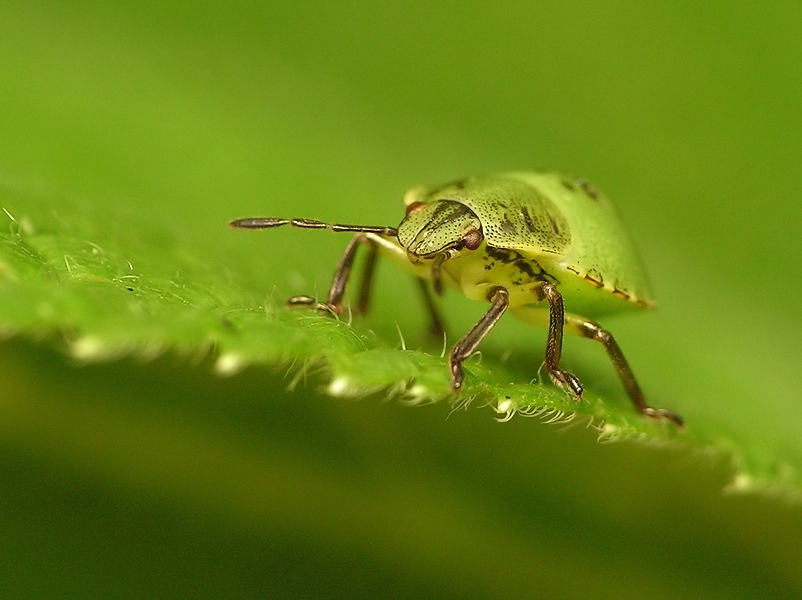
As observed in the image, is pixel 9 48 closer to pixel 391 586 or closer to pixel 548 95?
pixel 548 95

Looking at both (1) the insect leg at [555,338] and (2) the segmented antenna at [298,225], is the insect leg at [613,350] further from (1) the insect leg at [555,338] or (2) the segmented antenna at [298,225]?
(2) the segmented antenna at [298,225]

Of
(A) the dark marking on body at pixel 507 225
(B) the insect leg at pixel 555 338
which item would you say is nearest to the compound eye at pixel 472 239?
(A) the dark marking on body at pixel 507 225

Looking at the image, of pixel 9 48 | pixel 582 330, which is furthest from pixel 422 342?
pixel 9 48

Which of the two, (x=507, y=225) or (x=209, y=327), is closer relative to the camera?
(x=209, y=327)

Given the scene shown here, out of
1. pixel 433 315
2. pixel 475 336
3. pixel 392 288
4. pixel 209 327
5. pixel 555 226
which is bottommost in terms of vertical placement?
pixel 209 327

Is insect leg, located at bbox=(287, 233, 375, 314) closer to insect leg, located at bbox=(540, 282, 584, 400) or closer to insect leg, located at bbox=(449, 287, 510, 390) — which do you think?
insect leg, located at bbox=(449, 287, 510, 390)

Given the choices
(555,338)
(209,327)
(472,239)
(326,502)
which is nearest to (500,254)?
(472,239)

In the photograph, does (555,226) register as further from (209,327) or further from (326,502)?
Answer: (209,327)
